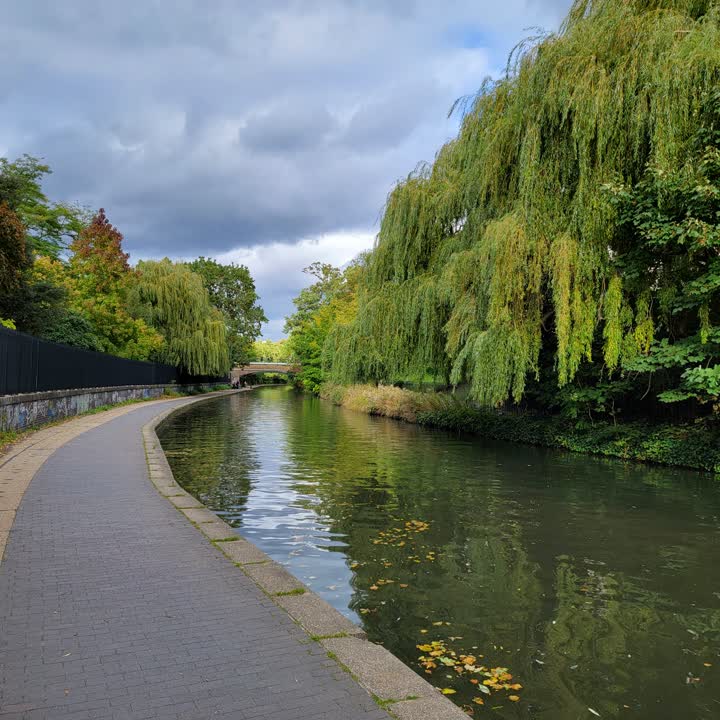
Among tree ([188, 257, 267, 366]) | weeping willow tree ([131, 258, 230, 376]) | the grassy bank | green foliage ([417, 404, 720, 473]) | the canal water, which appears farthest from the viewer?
tree ([188, 257, 267, 366])

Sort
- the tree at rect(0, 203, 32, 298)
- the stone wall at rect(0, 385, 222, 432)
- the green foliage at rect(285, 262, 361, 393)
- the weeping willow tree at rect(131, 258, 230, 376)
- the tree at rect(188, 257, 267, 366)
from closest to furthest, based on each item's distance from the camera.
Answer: the stone wall at rect(0, 385, 222, 432), the tree at rect(0, 203, 32, 298), the weeping willow tree at rect(131, 258, 230, 376), the green foliage at rect(285, 262, 361, 393), the tree at rect(188, 257, 267, 366)

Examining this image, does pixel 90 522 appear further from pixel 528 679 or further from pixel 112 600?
pixel 528 679

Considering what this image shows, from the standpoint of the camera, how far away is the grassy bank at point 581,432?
13930 millimetres

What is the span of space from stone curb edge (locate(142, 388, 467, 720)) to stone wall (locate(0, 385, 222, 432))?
35.5 feet

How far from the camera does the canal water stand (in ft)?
13.8

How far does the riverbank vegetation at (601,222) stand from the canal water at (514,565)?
2.34 metres

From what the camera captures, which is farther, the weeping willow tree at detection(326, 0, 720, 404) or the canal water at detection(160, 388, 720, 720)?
the weeping willow tree at detection(326, 0, 720, 404)

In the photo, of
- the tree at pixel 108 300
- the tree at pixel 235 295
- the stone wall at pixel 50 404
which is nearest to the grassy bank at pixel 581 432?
the stone wall at pixel 50 404

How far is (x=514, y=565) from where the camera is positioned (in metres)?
6.79

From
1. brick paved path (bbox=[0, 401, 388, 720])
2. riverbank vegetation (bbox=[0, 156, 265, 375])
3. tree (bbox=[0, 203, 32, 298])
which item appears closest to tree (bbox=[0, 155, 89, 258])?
riverbank vegetation (bbox=[0, 156, 265, 375])

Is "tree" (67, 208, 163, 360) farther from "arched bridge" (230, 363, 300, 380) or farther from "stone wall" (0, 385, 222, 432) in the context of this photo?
"arched bridge" (230, 363, 300, 380)

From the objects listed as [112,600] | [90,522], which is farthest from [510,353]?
[112,600]

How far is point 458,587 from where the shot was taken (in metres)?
6.04

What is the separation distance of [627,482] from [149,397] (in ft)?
109
